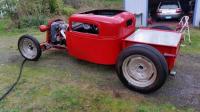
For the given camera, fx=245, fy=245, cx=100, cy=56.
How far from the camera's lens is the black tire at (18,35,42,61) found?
6060mm

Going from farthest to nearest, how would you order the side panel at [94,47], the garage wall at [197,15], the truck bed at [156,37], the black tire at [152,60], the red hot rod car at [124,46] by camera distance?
the garage wall at [197,15] → the side panel at [94,47] → the truck bed at [156,37] → the red hot rod car at [124,46] → the black tire at [152,60]

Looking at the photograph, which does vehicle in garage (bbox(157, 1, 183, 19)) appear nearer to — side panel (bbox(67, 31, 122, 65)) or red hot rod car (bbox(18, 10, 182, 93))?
red hot rod car (bbox(18, 10, 182, 93))

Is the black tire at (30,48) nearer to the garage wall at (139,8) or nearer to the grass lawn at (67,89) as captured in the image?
the grass lawn at (67,89)

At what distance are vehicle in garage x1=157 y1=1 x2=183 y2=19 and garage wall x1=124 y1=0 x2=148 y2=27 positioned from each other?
231 cm

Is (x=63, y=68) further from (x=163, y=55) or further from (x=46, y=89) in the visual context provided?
(x=163, y=55)

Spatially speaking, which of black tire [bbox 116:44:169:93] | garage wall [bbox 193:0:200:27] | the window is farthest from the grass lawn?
garage wall [bbox 193:0:200:27]

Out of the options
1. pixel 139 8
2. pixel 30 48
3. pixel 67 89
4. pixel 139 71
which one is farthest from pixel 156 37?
pixel 139 8

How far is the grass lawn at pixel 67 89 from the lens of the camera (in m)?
4.20

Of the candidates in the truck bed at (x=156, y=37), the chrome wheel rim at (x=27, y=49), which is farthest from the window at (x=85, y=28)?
the chrome wheel rim at (x=27, y=49)

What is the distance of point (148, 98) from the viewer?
444cm

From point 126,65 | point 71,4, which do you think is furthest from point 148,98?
point 71,4

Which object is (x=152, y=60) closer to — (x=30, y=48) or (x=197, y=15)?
(x=30, y=48)

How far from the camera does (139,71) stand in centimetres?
466

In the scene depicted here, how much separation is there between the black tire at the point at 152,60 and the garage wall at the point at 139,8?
25.8 feet
